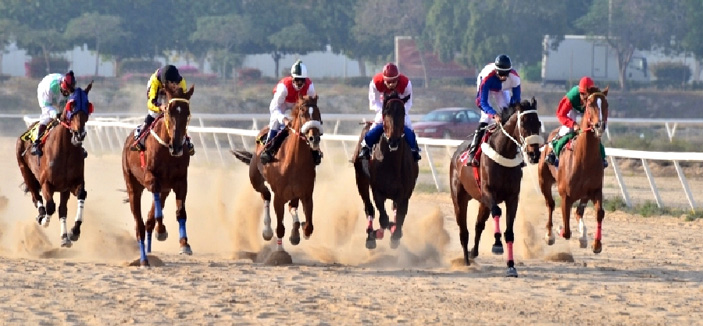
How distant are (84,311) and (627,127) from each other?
1433 inches

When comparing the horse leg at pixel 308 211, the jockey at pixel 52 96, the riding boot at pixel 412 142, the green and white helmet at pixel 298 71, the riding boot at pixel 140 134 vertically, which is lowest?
the horse leg at pixel 308 211

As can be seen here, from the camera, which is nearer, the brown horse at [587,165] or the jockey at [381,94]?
the brown horse at [587,165]

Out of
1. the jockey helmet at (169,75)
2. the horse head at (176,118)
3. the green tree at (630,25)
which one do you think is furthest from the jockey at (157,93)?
the green tree at (630,25)

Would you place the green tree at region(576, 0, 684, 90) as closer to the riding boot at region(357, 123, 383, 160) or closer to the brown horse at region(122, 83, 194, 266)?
the riding boot at region(357, 123, 383, 160)

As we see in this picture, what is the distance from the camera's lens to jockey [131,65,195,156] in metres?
13.5

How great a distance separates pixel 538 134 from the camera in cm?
1199

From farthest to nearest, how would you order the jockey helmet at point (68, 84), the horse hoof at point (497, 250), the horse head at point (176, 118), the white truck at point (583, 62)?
the white truck at point (583, 62), the jockey helmet at point (68, 84), the horse head at point (176, 118), the horse hoof at point (497, 250)

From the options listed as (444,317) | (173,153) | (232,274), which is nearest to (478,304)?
(444,317)

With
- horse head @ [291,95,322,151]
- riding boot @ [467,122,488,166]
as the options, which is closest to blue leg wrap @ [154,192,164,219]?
horse head @ [291,95,322,151]

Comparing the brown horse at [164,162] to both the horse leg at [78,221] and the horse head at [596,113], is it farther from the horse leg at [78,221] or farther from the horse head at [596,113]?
the horse head at [596,113]

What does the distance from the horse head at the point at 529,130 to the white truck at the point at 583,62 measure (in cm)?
4901

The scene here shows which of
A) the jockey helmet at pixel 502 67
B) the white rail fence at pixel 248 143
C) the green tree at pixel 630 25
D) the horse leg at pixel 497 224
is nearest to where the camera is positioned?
the horse leg at pixel 497 224

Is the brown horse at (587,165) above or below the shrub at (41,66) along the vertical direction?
above

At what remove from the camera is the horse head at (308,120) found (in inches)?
500
